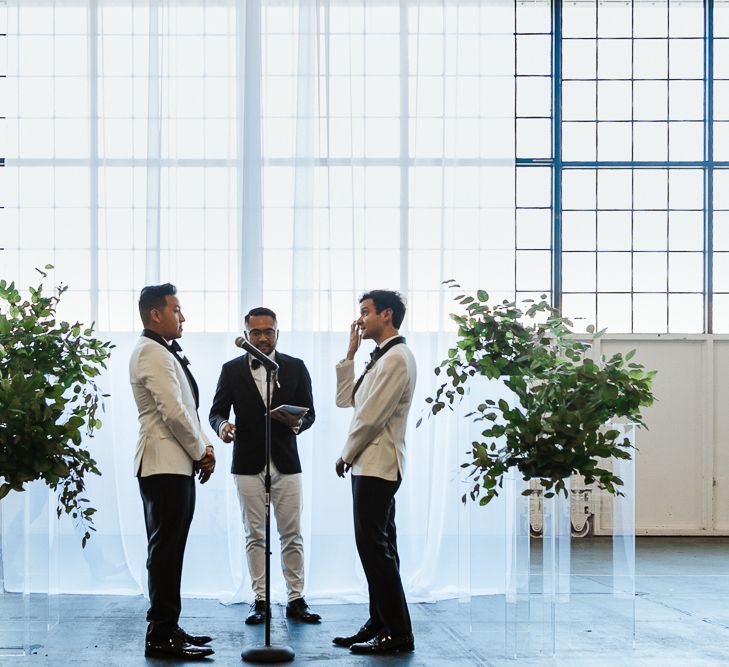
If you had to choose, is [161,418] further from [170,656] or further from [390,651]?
[390,651]

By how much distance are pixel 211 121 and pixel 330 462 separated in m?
2.19

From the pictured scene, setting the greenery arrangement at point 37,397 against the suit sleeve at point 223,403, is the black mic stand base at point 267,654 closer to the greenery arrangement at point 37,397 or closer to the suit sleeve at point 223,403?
the greenery arrangement at point 37,397

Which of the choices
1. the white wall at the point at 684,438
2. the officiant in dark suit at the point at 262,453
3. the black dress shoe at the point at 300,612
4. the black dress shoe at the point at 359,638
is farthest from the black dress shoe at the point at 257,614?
the white wall at the point at 684,438

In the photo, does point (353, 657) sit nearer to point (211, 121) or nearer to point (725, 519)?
point (211, 121)

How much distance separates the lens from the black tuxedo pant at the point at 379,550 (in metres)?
4.15

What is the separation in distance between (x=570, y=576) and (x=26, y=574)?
2341mm

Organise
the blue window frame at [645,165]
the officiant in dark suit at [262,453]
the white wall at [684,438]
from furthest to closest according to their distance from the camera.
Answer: the blue window frame at [645,165] → the white wall at [684,438] → the officiant in dark suit at [262,453]

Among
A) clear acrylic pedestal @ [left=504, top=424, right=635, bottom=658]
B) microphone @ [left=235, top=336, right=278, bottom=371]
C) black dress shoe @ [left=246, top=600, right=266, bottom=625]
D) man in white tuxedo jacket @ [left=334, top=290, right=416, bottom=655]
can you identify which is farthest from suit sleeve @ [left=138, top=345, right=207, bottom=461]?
clear acrylic pedestal @ [left=504, top=424, right=635, bottom=658]

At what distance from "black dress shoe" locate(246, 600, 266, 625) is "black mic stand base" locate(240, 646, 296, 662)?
0.80 metres

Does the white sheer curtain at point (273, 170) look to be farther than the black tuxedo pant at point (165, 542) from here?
Yes

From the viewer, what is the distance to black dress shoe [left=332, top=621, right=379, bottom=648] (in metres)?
4.36

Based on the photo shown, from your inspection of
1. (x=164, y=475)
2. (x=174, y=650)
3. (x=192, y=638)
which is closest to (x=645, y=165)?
(x=164, y=475)

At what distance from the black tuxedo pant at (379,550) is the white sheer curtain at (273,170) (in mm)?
1738

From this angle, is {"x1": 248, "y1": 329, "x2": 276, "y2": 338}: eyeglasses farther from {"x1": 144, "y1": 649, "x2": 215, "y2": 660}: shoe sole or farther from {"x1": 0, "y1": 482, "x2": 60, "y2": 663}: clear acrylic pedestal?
{"x1": 144, "y1": 649, "x2": 215, "y2": 660}: shoe sole
